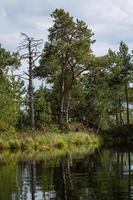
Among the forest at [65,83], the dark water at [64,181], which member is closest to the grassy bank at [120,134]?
the forest at [65,83]

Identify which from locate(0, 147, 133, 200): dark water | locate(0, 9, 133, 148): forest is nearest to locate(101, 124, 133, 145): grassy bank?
locate(0, 9, 133, 148): forest

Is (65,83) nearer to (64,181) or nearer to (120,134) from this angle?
(120,134)

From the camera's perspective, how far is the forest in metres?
55.9

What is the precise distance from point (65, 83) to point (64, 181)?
49615 millimetres

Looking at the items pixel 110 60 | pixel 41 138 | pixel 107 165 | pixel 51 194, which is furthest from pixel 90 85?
pixel 51 194

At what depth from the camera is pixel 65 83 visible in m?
70.7

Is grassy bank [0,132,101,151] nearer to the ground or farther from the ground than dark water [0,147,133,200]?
farther from the ground

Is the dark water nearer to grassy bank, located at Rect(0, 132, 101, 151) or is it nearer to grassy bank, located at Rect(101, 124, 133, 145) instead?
grassy bank, located at Rect(0, 132, 101, 151)

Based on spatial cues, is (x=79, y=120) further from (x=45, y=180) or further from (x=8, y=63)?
(x=45, y=180)

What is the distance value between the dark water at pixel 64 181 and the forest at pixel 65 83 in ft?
70.8

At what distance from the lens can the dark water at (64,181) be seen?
56.5 feet

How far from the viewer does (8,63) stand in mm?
67625

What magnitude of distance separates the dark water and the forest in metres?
21.6

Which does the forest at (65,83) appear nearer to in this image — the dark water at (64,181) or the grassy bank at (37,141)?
the grassy bank at (37,141)
